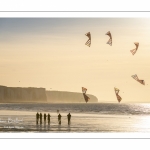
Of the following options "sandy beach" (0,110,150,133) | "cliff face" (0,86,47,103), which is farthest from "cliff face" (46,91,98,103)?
"sandy beach" (0,110,150,133)

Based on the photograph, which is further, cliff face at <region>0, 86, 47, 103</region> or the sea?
cliff face at <region>0, 86, 47, 103</region>

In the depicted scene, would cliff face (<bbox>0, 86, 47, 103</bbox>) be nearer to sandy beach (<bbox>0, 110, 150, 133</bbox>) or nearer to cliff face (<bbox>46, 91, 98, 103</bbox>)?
cliff face (<bbox>46, 91, 98, 103</bbox>)

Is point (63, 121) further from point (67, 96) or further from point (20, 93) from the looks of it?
point (20, 93)

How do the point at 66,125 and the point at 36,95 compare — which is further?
the point at 66,125

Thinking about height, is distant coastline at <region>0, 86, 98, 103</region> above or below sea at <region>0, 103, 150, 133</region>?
above

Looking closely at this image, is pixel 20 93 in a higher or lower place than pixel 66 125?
higher

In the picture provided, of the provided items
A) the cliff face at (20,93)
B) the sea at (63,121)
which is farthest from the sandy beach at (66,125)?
the cliff face at (20,93)

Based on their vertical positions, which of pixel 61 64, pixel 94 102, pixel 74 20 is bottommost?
pixel 94 102

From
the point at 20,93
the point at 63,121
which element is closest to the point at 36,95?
the point at 20,93

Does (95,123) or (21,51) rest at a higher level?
(21,51)
